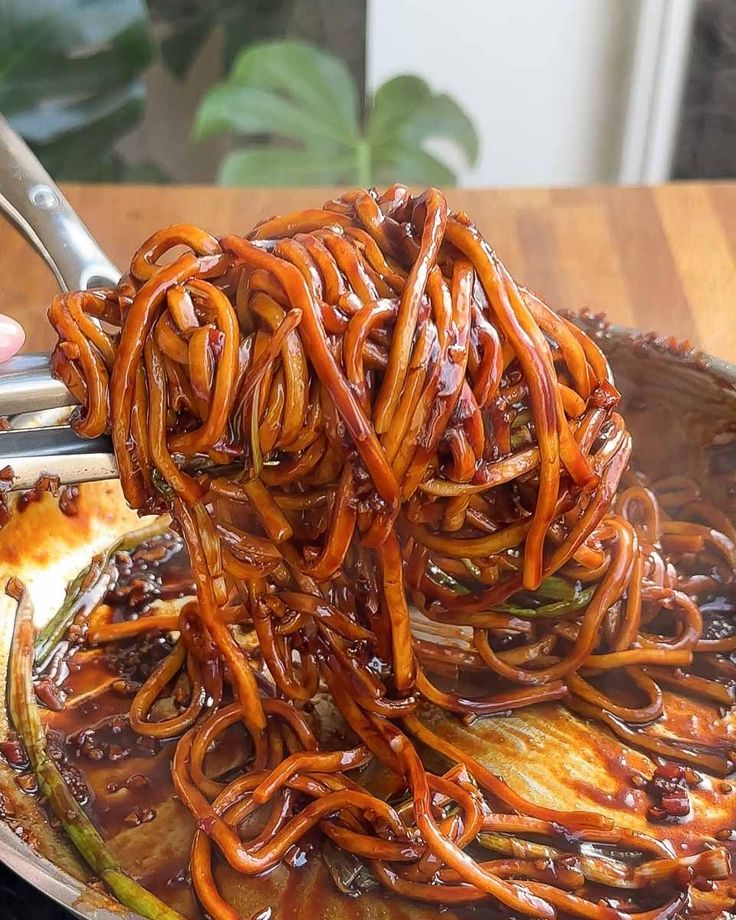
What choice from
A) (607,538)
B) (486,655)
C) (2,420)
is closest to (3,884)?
(2,420)

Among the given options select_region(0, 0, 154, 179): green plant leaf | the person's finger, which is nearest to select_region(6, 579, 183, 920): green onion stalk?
the person's finger

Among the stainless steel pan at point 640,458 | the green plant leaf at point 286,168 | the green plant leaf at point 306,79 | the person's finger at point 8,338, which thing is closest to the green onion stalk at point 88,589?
the stainless steel pan at point 640,458

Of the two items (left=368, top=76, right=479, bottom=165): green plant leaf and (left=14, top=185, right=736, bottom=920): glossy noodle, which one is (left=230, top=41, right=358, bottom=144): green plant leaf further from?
(left=14, top=185, right=736, bottom=920): glossy noodle

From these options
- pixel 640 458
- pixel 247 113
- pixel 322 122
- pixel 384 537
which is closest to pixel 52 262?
pixel 384 537

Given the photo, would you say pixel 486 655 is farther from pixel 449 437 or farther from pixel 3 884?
pixel 3 884

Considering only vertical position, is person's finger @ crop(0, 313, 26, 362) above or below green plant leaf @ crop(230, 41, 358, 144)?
above

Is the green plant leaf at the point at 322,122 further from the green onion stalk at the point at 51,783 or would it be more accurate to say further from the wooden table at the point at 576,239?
the green onion stalk at the point at 51,783

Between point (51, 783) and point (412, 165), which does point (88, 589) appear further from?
point (412, 165)
